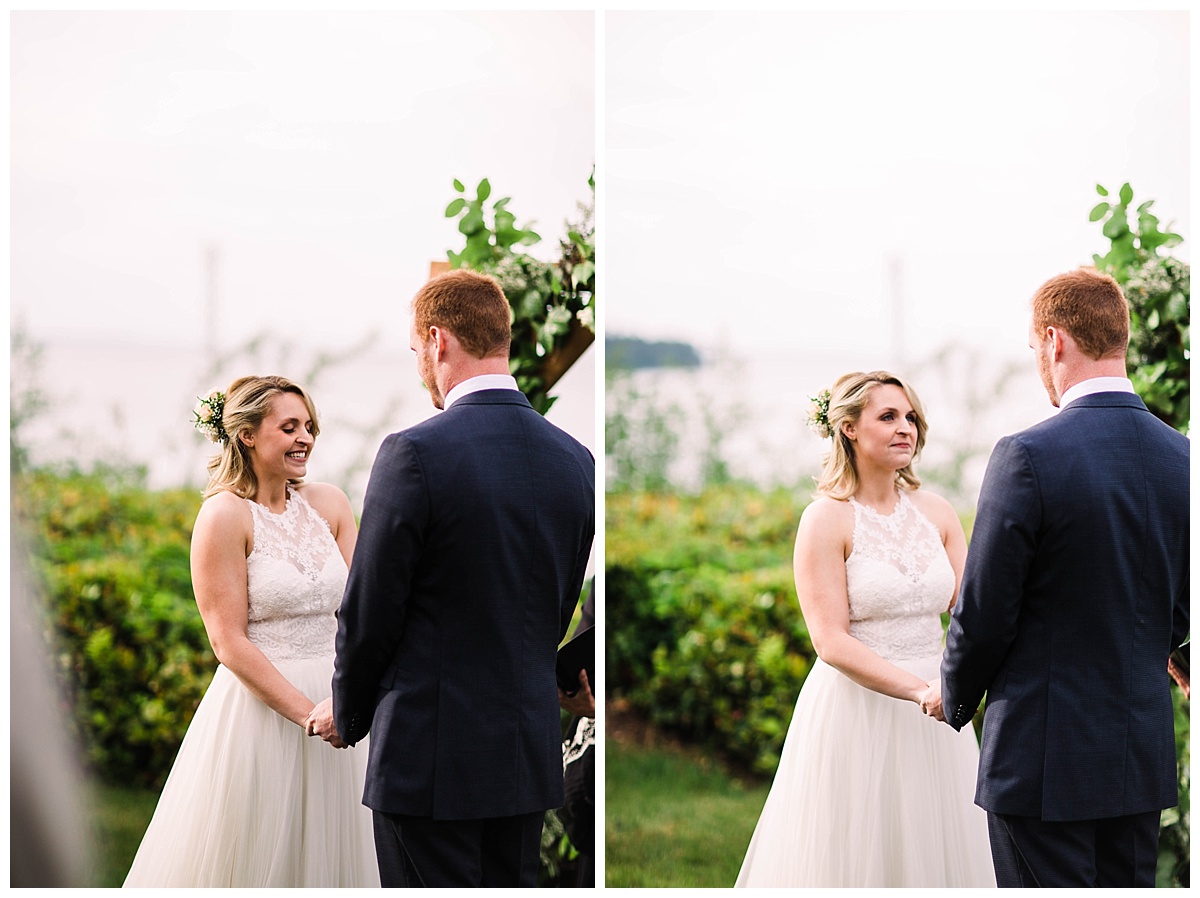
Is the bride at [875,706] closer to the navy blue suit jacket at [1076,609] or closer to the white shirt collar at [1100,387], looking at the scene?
the navy blue suit jacket at [1076,609]

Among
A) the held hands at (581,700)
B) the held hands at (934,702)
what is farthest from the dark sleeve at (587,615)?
the held hands at (934,702)

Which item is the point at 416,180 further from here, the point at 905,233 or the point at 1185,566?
the point at 1185,566

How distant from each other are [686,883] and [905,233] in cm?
227

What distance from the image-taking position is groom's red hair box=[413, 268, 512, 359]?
2.47 metres

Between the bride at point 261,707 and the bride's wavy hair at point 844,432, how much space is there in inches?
53.5

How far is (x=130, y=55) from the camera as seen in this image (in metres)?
3.08

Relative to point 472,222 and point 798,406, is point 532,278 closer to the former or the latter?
point 472,222

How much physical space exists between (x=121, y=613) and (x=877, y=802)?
2447mm

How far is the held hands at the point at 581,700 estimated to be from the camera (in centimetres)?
296

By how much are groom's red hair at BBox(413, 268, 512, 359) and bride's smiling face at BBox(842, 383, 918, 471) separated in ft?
3.60

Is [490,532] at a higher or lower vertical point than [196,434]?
lower

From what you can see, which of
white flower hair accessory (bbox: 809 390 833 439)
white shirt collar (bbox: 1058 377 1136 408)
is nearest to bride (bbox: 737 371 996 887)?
white flower hair accessory (bbox: 809 390 833 439)

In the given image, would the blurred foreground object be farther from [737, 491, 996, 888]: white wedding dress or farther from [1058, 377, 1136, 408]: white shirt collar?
[1058, 377, 1136, 408]: white shirt collar

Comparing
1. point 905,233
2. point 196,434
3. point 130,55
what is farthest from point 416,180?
point 905,233
